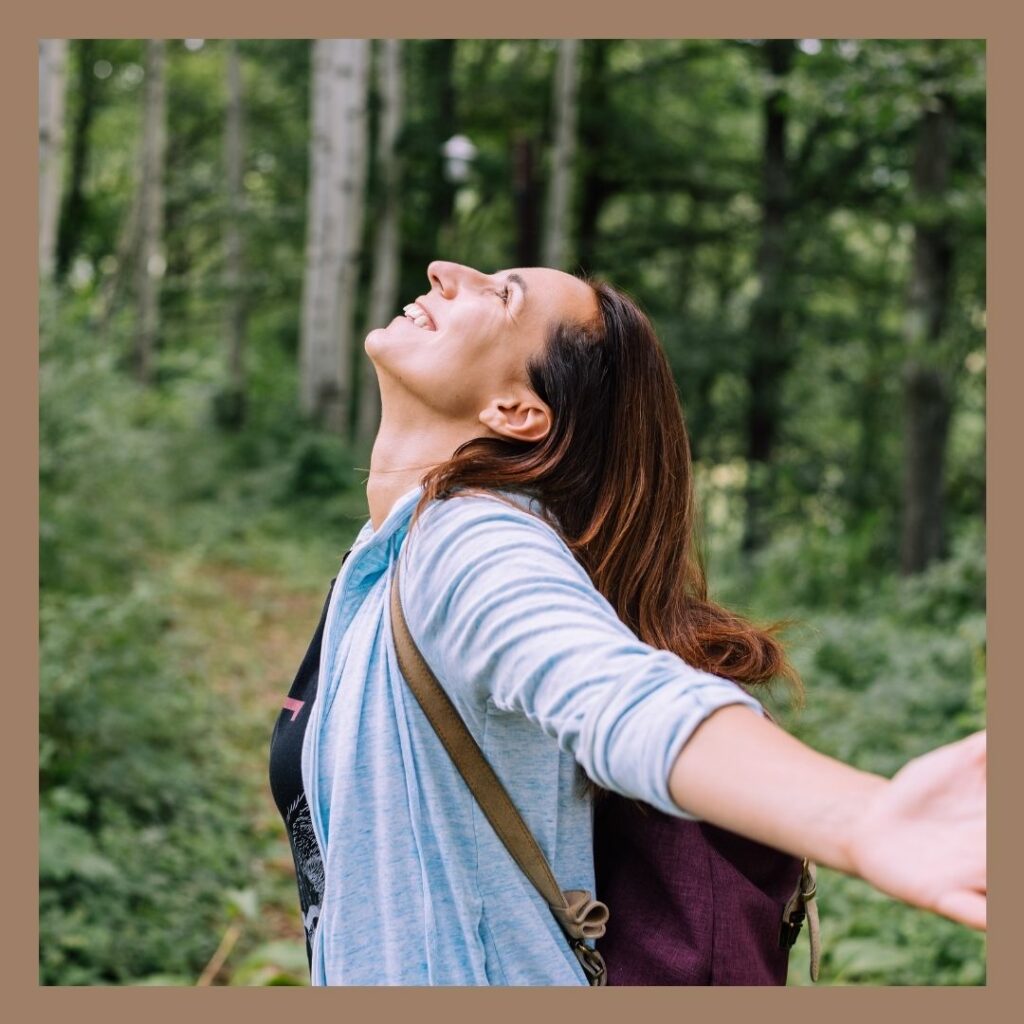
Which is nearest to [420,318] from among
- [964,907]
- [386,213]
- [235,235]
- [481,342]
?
[481,342]

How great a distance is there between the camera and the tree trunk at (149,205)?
16.2m

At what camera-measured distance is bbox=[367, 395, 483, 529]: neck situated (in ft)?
6.06

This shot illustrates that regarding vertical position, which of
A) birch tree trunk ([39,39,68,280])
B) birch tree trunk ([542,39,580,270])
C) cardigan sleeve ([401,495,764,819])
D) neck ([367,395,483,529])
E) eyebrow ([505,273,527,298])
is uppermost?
birch tree trunk ([542,39,580,270])

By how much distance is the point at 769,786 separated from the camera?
1.12m

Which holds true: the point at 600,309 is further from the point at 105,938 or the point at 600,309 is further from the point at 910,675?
the point at 910,675

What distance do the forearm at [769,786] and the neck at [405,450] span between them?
2.61ft

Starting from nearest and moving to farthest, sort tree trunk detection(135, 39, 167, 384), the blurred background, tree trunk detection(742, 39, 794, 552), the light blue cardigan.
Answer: the light blue cardigan < the blurred background < tree trunk detection(135, 39, 167, 384) < tree trunk detection(742, 39, 794, 552)

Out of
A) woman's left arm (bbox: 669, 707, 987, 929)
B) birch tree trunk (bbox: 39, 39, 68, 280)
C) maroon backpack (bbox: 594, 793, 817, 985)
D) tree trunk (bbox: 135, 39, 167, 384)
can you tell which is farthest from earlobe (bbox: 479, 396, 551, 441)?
tree trunk (bbox: 135, 39, 167, 384)

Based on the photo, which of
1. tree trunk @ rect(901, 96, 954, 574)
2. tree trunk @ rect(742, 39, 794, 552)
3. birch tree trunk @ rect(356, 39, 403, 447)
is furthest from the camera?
birch tree trunk @ rect(356, 39, 403, 447)

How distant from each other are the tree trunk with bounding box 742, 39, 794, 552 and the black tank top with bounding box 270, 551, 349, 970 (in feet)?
→ 47.4

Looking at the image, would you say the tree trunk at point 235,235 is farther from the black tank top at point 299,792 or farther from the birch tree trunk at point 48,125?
the black tank top at point 299,792

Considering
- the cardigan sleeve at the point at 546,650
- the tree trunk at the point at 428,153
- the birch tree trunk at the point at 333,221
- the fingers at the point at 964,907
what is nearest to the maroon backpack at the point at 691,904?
the cardigan sleeve at the point at 546,650

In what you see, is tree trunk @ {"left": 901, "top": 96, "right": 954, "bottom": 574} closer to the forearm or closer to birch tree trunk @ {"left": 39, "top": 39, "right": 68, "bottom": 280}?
birch tree trunk @ {"left": 39, "top": 39, "right": 68, "bottom": 280}

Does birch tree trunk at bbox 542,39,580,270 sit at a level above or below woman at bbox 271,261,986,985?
above
